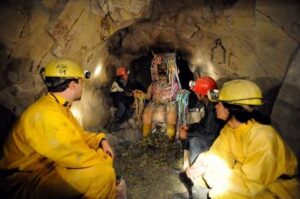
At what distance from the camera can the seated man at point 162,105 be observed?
7.36 meters

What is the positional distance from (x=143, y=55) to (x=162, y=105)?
181 centimetres

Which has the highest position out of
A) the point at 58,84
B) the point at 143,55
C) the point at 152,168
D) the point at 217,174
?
the point at 143,55

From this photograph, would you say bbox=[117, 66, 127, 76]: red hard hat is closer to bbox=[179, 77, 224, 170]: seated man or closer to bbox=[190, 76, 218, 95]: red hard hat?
bbox=[190, 76, 218, 95]: red hard hat

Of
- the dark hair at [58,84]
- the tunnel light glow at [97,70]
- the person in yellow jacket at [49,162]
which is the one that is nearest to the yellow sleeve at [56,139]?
the person in yellow jacket at [49,162]

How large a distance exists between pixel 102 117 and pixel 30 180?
A: 4.78 metres

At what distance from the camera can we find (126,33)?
25.2ft

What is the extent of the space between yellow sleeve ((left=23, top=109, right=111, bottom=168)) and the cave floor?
79.4 inches

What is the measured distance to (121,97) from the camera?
8.01m

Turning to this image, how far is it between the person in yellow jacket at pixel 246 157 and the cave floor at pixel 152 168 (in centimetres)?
75

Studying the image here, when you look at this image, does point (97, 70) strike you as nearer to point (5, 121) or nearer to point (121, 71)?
point (121, 71)

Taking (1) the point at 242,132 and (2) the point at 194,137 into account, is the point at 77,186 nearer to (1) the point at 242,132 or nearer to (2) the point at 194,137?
(1) the point at 242,132

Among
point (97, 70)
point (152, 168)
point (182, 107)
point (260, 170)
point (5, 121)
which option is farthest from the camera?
point (182, 107)

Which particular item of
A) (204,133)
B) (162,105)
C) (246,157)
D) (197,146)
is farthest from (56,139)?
(162,105)

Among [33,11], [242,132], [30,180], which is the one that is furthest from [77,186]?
[33,11]
